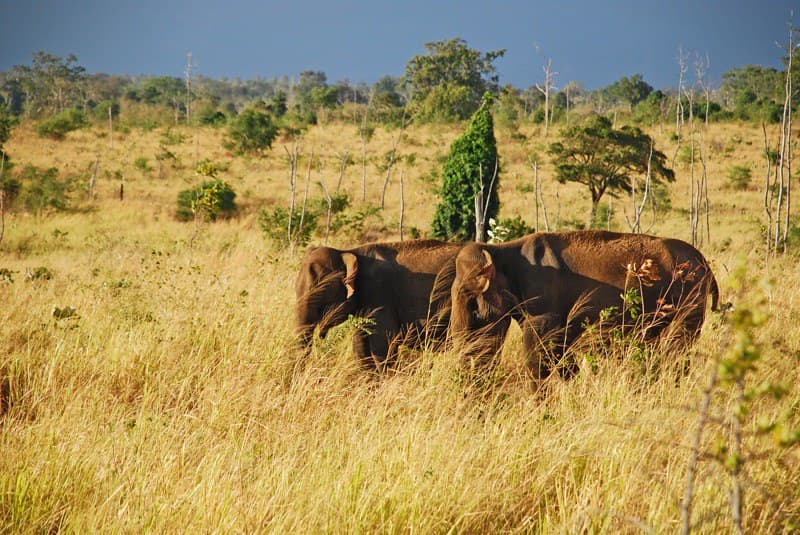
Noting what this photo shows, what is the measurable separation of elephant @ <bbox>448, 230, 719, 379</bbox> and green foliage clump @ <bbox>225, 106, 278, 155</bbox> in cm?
3410

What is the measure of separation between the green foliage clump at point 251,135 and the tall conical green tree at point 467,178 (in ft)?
70.8

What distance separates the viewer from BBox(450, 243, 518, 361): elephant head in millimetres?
5758

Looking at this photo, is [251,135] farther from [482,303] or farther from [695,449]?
[695,449]

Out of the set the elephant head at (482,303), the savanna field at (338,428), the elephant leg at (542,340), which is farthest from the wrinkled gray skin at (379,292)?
the elephant leg at (542,340)

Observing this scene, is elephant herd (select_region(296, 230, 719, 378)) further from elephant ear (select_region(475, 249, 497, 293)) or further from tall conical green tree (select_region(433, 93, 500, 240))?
tall conical green tree (select_region(433, 93, 500, 240))

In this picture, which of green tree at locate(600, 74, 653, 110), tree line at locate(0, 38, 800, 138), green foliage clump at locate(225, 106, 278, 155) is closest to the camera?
green foliage clump at locate(225, 106, 278, 155)

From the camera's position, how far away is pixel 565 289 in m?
5.96

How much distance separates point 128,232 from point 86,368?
16.2 metres

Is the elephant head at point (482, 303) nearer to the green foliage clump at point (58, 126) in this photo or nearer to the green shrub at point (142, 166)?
the green shrub at point (142, 166)

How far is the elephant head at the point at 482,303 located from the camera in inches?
227

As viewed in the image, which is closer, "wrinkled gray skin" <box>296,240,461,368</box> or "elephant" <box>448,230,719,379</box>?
"elephant" <box>448,230,719,379</box>

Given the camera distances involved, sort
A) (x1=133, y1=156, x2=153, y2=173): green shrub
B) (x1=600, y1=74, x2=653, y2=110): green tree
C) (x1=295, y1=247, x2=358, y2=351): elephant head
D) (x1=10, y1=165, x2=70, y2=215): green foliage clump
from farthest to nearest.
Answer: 1. (x1=600, y1=74, x2=653, y2=110): green tree
2. (x1=133, y1=156, x2=153, y2=173): green shrub
3. (x1=10, y1=165, x2=70, y2=215): green foliage clump
4. (x1=295, y1=247, x2=358, y2=351): elephant head

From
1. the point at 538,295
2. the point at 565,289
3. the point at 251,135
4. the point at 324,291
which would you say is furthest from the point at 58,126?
the point at 565,289

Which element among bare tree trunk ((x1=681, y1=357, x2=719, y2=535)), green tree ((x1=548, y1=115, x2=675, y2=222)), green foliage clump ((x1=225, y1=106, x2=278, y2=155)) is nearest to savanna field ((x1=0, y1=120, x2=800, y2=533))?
bare tree trunk ((x1=681, y1=357, x2=719, y2=535))
